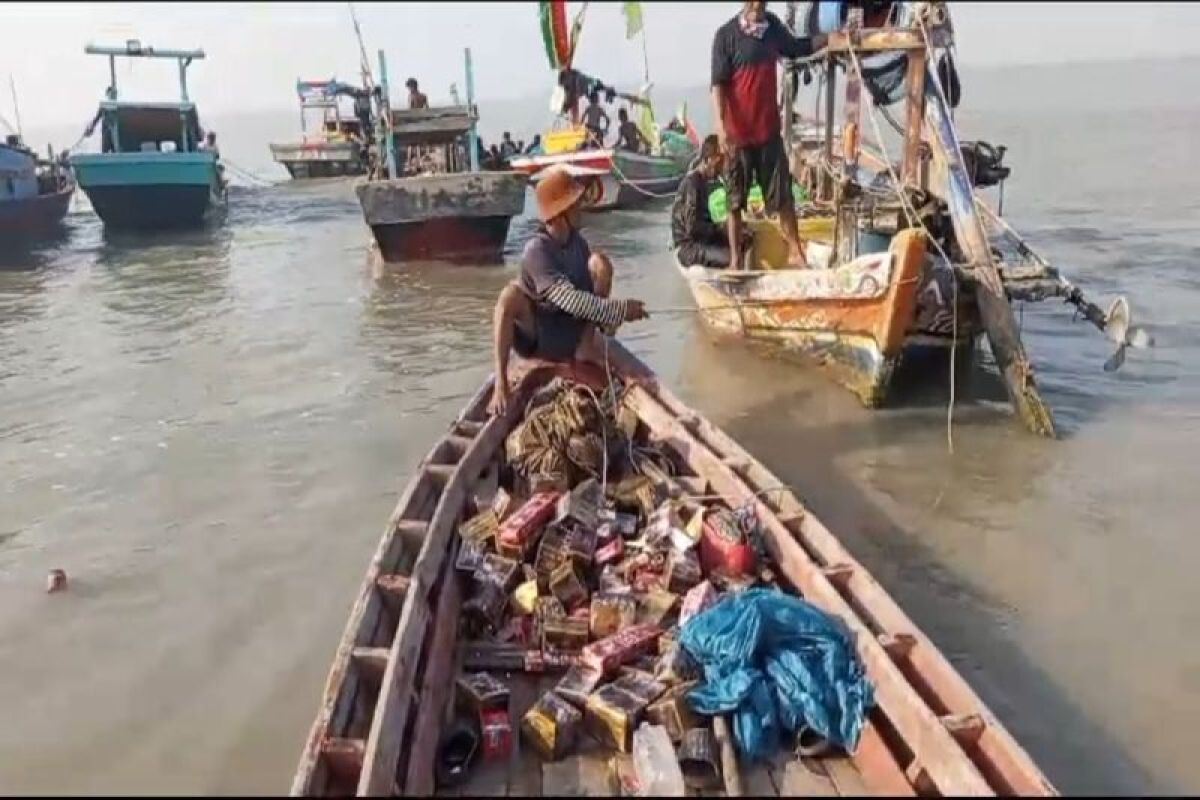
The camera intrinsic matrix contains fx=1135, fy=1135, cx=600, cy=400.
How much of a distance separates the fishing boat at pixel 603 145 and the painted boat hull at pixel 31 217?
305 inches

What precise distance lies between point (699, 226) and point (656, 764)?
6698 millimetres

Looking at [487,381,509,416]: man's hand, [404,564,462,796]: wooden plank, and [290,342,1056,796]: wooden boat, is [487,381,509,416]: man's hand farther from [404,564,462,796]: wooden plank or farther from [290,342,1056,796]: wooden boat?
[404,564,462,796]: wooden plank

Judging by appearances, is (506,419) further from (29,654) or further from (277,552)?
(29,654)

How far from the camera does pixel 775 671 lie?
3.42m

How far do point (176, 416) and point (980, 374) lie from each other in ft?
19.7

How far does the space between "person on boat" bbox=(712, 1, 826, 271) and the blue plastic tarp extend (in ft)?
16.9

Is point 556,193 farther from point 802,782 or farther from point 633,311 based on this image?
point 802,782

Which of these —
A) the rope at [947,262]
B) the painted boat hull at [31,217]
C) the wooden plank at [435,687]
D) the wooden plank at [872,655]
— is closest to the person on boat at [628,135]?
the painted boat hull at [31,217]

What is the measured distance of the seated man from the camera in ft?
29.9

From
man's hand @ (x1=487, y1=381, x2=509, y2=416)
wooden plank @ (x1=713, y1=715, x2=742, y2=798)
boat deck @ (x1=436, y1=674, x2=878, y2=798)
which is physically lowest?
boat deck @ (x1=436, y1=674, x2=878, y2=798)

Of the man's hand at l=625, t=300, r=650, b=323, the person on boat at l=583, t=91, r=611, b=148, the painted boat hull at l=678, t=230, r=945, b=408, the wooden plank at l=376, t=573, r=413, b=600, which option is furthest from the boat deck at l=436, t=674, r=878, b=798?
the person on boat at l=583, t=91, r=611, b=148

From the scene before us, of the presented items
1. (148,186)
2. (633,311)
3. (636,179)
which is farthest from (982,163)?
(148,186)

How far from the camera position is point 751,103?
8.00 m

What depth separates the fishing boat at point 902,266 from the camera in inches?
285
